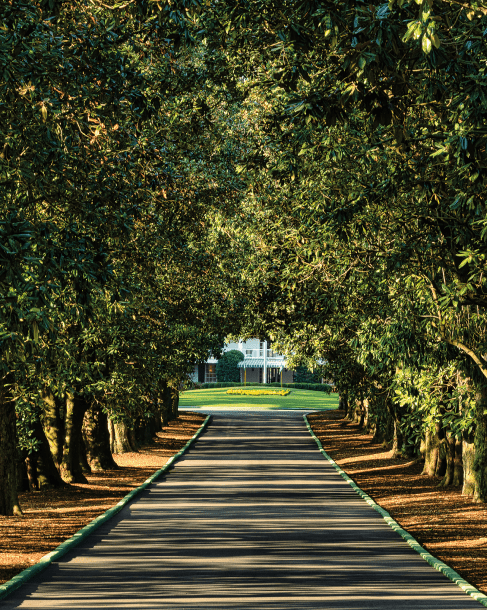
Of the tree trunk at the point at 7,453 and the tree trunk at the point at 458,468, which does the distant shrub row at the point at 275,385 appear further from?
the tree trunk at the point at 7,453

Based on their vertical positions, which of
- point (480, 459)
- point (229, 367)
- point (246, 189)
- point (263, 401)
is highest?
point (246, 189)

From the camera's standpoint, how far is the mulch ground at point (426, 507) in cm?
1304

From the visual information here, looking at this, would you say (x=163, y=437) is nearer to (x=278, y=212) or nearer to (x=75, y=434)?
(x=75, y=434)

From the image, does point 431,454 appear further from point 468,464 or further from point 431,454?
point 468,464

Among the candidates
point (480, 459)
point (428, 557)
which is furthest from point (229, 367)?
point (428, 557)

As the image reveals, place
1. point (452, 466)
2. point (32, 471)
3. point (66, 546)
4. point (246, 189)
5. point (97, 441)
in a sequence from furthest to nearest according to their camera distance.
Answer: point (97, 441) → point (452, 466) → point (32, 471) → point (246, 189) → point (66, 546)

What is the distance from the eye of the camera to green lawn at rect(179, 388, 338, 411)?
250 feet

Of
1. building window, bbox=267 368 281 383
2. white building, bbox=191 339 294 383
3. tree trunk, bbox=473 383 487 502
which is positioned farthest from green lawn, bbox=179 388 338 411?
tree trunk, bbox=473 383 487 502

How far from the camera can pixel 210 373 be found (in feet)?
358

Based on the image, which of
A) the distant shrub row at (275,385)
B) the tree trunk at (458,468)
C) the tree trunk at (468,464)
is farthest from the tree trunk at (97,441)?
the distant shrub row at (275,385)

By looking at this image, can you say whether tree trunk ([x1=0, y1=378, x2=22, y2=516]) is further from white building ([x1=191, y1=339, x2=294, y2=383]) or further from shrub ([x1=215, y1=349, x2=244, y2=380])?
white building ([x1=191, y1=339, x2=294, y2=383])

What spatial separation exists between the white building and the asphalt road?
269ft

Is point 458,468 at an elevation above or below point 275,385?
below

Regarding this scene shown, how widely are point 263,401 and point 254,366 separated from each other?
24119 mm
